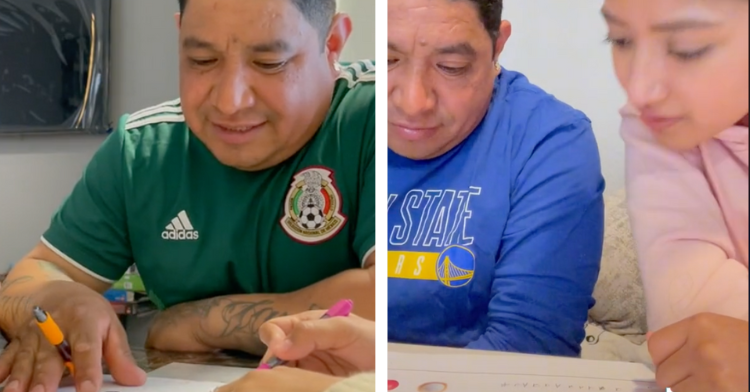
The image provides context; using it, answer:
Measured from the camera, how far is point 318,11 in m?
0.91

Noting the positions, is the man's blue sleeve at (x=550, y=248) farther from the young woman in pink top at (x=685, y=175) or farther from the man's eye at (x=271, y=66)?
the man's eye at (x=271, y=66)

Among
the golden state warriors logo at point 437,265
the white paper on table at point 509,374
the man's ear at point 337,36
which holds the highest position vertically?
the man's ear at point 337,36

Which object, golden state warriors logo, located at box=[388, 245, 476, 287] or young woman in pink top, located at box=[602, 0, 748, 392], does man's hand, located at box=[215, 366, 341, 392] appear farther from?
young woman in pink top, located at box=[602, 0, 748, 392]

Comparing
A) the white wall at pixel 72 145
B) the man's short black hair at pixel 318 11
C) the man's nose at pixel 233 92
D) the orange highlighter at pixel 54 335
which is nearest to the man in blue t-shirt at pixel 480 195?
the man's short black hair at pixel 318 11

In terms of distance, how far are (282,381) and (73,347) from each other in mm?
306

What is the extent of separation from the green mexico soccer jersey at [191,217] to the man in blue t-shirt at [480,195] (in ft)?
0.48

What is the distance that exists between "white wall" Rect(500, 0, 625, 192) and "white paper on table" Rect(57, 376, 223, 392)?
26.9 inches

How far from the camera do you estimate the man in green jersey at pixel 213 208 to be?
89cm

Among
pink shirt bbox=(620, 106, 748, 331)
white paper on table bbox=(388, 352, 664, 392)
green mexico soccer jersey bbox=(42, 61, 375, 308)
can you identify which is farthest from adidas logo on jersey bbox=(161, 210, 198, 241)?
pink shirt bbox=(620, 106, 748, 331)

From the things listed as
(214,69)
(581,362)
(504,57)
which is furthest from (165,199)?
(581,362)

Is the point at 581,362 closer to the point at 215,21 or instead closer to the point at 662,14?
the point at 662,14

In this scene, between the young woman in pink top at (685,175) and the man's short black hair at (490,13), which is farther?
the man's short black hair at (490,13)

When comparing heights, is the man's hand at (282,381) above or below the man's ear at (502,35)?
below

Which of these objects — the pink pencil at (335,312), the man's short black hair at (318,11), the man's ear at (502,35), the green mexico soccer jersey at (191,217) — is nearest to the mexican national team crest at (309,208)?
the green mexico soccer jersey at (191,217)
